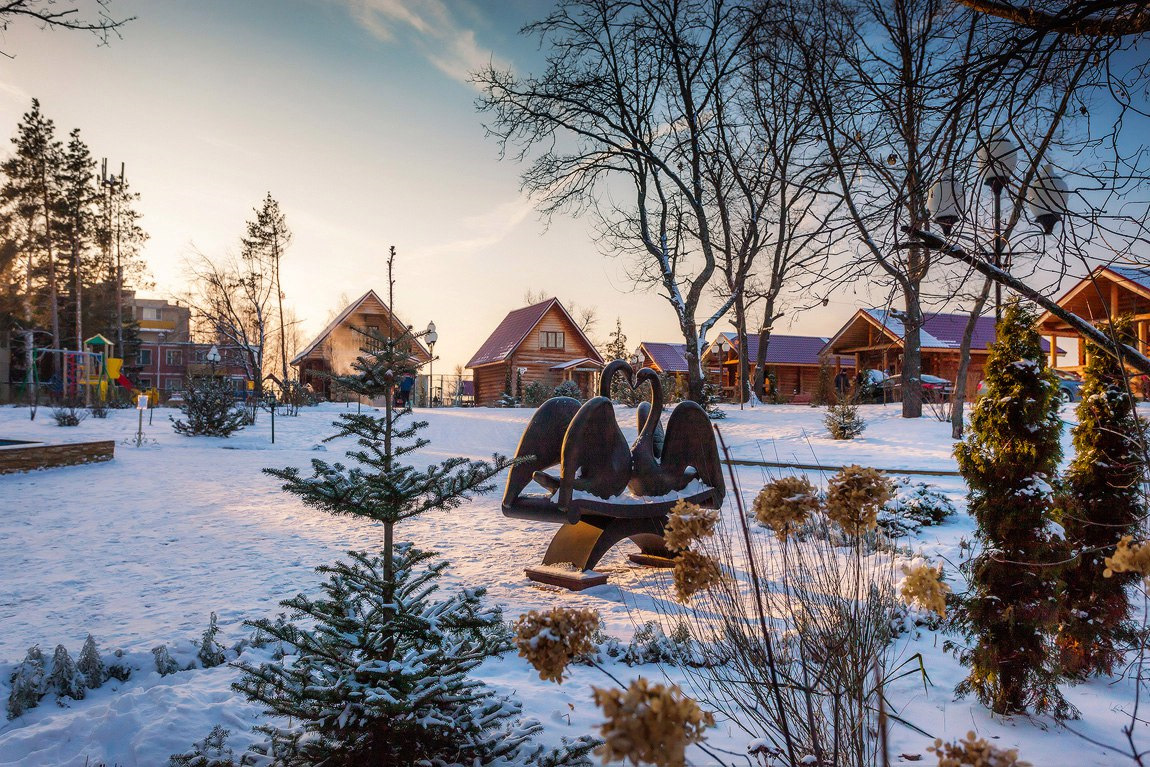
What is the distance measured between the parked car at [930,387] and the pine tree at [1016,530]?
22.7 m

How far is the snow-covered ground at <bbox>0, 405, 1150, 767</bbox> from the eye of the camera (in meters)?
3.05

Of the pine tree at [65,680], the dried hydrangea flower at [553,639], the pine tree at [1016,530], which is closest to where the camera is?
the dried hydrangea flower at [553,639]

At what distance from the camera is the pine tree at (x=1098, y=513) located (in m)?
3.60

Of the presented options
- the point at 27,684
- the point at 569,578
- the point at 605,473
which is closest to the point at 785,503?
the point at 605,473

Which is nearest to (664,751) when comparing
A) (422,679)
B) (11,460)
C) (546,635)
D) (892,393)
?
(546,635)

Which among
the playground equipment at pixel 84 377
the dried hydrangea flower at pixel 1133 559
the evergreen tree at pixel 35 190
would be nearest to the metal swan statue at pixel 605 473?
the dried hydrangea flower at pixel 1133 559

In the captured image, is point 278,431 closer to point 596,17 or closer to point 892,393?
point 596,17

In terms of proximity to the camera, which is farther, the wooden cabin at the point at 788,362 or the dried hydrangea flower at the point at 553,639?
the wooden cabin at the point at 788,362

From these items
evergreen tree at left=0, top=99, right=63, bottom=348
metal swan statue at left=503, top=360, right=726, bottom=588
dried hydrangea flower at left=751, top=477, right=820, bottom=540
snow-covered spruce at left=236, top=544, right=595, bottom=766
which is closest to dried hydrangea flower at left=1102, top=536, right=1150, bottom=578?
dried hydrangea flower at left=751, top=477, right=820, bottom=540

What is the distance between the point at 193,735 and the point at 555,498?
3062 millimetres

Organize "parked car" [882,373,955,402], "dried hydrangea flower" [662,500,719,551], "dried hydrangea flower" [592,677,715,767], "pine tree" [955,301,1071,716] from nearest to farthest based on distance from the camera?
"dried hydrangea flower" [592,677,715,767], "dried hydrangea flower" [662,500,719,551], "pine tree" [955,301,1071,716], "parked car" [882,373,955,402]

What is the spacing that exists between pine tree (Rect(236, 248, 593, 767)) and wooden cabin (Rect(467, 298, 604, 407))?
28.7 m

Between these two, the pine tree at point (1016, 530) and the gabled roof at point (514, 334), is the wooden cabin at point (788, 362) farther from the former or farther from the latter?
the pine tree at point (1016, 530)

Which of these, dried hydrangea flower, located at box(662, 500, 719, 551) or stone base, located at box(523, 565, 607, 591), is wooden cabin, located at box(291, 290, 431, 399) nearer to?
stone base, located at box(523, 565, 607, 591)
